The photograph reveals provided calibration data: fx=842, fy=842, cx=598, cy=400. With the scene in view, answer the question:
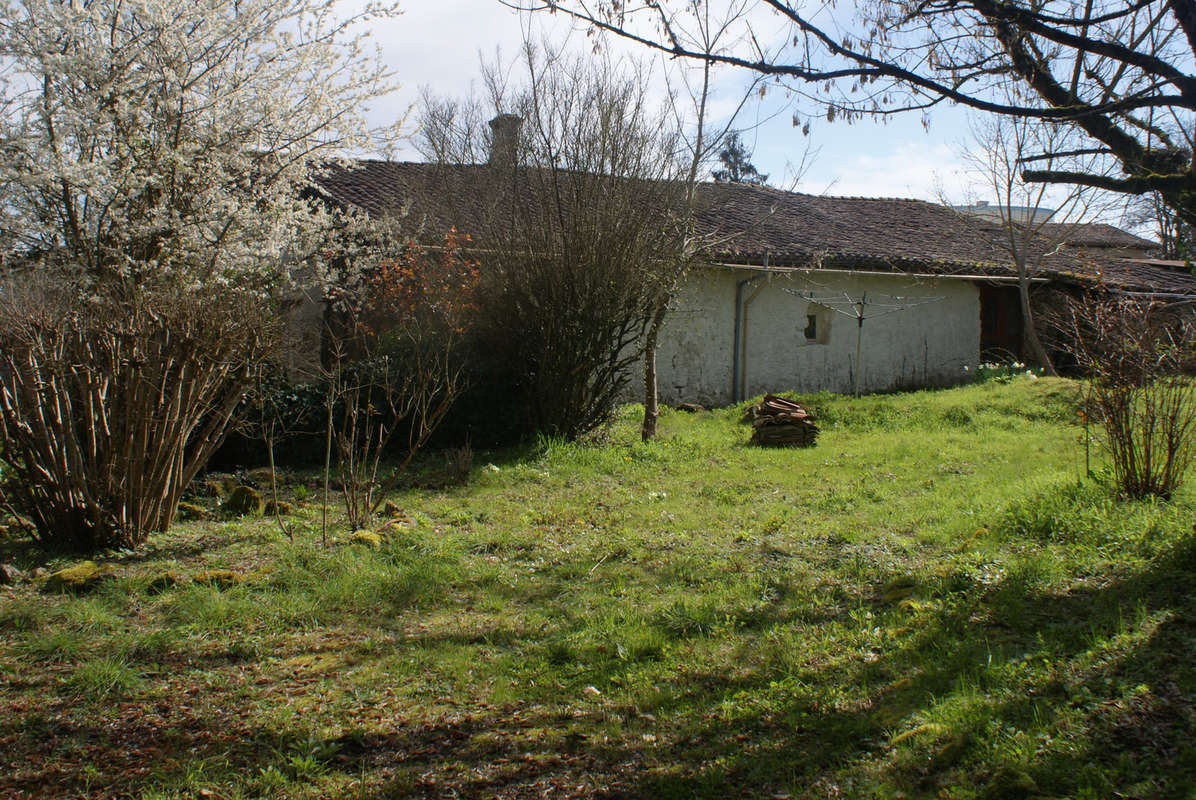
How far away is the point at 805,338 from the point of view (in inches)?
643

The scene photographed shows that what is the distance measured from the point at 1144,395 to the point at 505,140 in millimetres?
7171

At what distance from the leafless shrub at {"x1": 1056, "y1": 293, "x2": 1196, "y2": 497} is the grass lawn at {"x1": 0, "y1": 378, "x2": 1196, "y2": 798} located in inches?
11.7

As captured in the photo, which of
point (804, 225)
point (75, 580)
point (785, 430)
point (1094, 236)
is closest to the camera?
point (75, 580)

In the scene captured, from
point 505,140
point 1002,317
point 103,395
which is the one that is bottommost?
point 103,395

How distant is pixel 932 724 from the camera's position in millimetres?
3100

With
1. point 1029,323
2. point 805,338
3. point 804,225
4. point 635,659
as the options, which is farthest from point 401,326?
point 1029,323

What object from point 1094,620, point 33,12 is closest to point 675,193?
point 33,12

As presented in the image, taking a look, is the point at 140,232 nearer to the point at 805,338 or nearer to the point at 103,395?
the point at 103,395

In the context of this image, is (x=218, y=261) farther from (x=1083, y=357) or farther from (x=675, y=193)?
(x=1083, y=357)

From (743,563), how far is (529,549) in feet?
5.02

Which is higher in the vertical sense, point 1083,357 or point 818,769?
point 1083,357

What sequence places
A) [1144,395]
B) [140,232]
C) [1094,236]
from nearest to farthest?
[1144,395] → [140,232] → [1094,236]

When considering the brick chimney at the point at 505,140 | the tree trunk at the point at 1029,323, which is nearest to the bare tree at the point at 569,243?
the brick chimney at the point at 505,140

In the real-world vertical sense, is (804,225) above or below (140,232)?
above
